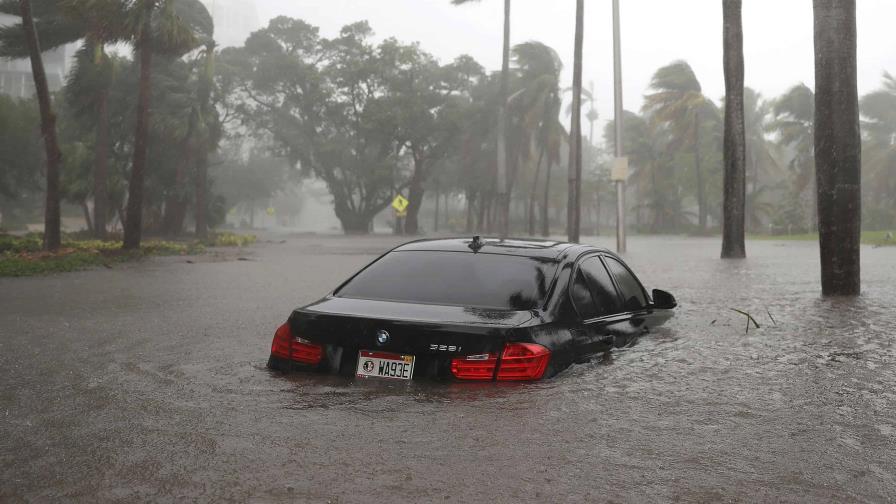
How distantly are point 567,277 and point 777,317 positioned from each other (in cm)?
521

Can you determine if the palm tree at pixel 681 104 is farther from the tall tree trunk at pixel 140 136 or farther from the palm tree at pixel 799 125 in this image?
the tall tree trunk at pixel 140 136

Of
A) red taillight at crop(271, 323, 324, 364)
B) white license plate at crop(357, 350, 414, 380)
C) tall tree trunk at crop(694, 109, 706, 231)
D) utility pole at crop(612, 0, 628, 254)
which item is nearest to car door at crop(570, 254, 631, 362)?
white license plate at crop(357, 350, 414, 380)

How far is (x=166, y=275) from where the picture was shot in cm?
1834

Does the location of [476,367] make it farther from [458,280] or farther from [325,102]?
[325,102]

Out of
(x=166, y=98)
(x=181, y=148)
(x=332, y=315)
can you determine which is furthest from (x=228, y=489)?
(x=181, y=148)

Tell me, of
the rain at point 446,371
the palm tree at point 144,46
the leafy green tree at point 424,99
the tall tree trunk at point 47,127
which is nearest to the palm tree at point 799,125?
the leafy green tree at point 424,99

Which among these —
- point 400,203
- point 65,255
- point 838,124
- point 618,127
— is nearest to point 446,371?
point 838,124

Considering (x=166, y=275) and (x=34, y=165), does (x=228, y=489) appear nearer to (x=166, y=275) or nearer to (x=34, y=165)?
(x=166, y=275)

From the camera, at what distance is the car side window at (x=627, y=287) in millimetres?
7478

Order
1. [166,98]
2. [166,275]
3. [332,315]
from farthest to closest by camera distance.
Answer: [166,98] → [166,275] → [332,315]

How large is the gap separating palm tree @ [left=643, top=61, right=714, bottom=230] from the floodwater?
5958 cm

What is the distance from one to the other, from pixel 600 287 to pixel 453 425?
7.67ft

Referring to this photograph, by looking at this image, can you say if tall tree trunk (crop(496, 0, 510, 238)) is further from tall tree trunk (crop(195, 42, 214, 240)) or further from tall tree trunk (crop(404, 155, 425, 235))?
tall tree trunk (crop(404, 155, 425, 235))

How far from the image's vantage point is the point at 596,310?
22.0ft
